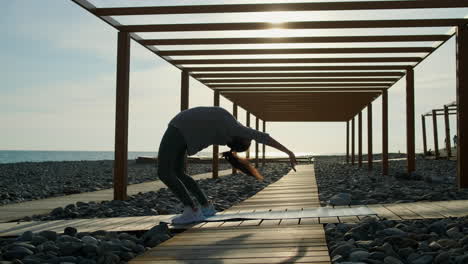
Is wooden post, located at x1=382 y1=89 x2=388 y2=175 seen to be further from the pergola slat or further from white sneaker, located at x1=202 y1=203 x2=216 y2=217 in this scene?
white sneaker, located at x1=202 y1=203 x2=216 y2=217

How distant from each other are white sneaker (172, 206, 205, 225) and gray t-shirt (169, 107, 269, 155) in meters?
0.55

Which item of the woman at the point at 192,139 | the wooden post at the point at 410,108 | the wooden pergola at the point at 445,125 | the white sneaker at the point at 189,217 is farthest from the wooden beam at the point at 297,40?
the wooden pergola at the point at 445,125

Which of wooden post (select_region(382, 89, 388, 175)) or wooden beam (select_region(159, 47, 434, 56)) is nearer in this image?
wooden beam (select_region(159, 47, 434, 56))

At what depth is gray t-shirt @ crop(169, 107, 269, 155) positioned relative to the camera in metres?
4.87

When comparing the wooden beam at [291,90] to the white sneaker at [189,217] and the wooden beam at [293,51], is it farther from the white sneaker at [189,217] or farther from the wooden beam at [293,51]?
the white sneaker at [189,217]

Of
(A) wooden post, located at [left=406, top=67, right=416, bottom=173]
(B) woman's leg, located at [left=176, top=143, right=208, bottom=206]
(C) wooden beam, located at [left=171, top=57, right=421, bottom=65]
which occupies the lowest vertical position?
(B) woman's leg, located at [left=176, top=143, right=208, bottom=206]

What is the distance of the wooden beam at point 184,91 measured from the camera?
10758mm

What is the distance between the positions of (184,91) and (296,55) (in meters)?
2.61

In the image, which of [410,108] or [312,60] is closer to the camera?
[312,60]

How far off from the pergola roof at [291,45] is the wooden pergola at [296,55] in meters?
0.01

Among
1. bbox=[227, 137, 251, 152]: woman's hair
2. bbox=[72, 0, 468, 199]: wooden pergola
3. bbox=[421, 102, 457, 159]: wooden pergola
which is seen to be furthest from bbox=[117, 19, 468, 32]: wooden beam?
bbox=[421, 102, 457, 159]: wooden pergola

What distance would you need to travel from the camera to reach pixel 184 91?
1088 centimetres

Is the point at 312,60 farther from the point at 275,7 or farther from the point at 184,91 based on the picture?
the point at 275,7

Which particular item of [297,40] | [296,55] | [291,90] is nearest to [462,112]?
[297,40]
